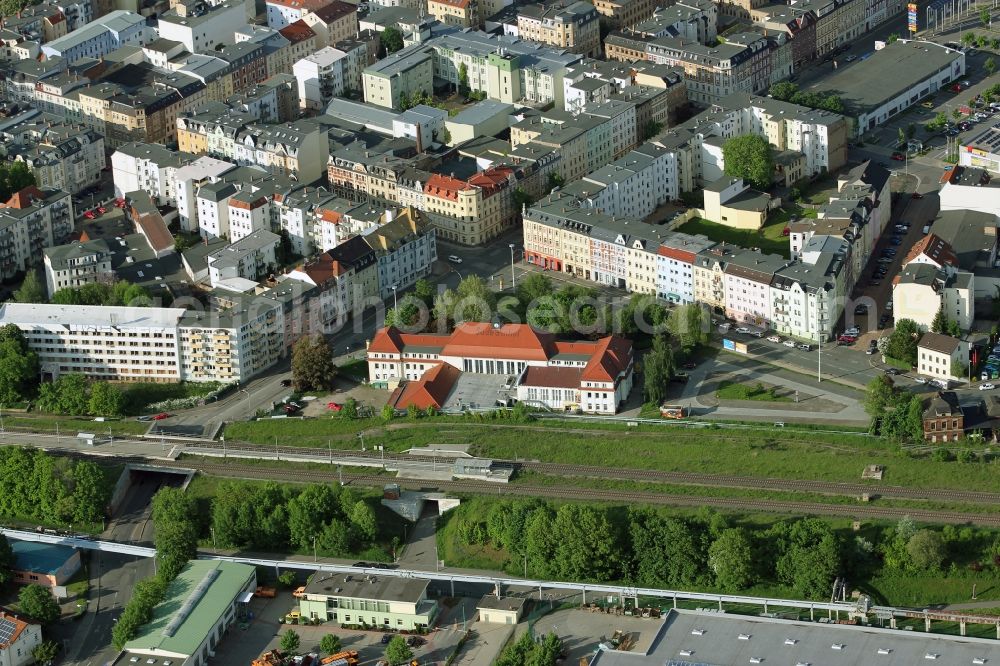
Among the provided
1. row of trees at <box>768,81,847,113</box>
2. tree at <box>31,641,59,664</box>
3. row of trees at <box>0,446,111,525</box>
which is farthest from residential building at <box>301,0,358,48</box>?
tree at <box>31,641,59,664</box>

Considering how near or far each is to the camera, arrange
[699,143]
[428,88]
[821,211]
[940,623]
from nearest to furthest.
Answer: [940,623] < [821,211] < [699,143] < [428,88]

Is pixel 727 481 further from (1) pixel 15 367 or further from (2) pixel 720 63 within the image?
(2) pixel 720 63

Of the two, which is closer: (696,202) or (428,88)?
(696,202)

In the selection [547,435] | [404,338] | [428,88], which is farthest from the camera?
[428,88]

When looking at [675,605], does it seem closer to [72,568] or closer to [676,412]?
[676,412]

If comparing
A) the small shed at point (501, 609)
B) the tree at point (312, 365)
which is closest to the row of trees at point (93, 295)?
the tree at point (312, 365)

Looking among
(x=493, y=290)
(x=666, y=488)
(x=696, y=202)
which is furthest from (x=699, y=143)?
(x=666, y=488)
